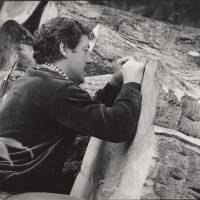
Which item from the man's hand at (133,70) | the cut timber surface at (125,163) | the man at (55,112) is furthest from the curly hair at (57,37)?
the cut timber surface at (125,163)

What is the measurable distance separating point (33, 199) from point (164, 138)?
0.76m

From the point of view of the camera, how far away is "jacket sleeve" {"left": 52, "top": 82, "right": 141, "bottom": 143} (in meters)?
2.13

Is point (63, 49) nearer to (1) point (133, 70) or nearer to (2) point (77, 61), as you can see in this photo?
(2) point (77, 61)

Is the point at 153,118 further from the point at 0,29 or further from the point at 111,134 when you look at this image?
the point at 0,29

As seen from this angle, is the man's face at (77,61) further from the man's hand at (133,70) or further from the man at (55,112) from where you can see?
the man's hand at (133,70)

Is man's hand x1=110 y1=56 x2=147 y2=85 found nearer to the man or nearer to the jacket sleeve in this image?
the man

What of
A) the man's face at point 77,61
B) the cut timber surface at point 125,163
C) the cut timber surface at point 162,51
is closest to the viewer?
the cut timber surface at point 125,163

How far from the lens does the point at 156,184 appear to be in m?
2.01

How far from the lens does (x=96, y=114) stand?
2.13 m

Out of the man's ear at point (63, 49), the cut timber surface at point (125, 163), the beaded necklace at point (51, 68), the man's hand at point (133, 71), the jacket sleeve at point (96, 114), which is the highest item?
the man's ear at point (63, 49)

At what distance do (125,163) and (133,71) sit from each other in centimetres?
53

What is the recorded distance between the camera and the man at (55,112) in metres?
2.16

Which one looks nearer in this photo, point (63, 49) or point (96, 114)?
point (96, 114)

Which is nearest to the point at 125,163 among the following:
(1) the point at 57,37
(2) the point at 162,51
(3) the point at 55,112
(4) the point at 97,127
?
(4) the point at 97,127
